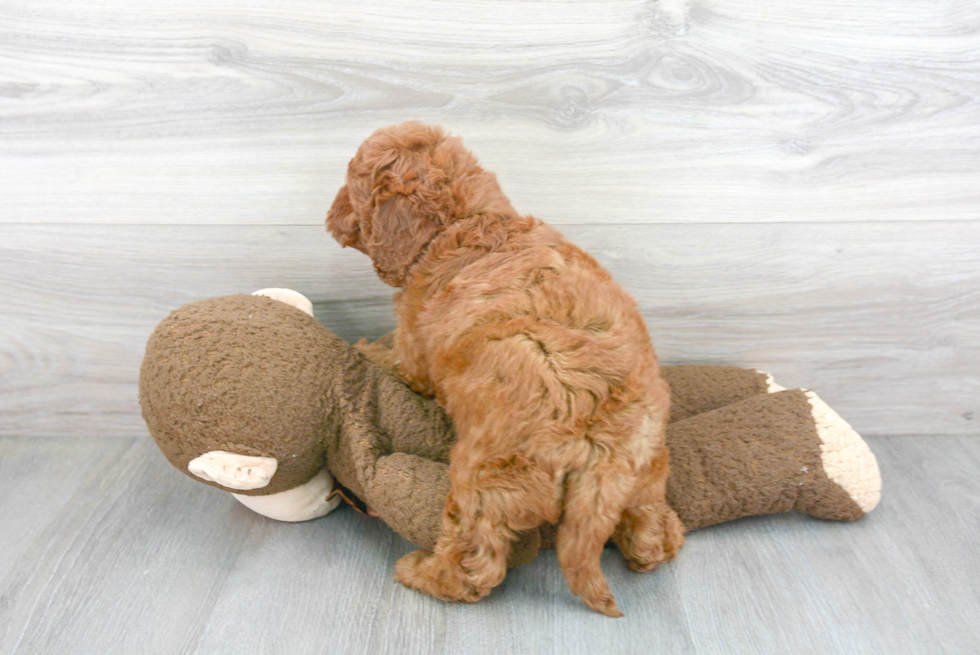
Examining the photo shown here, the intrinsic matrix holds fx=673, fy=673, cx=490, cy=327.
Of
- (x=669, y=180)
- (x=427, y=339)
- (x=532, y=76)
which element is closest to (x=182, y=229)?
(x=427, y=339)

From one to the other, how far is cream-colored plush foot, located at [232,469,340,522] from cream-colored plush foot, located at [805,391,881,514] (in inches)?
40.9

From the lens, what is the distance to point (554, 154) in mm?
1489

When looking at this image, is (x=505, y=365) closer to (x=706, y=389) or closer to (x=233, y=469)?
(x=233, y=469)

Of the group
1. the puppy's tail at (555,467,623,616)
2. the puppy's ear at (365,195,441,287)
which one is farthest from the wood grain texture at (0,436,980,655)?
the puppy's ear at (365,195,441,287)

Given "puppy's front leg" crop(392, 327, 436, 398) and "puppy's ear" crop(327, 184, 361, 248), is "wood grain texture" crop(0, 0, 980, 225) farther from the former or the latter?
"puppy's front leg" crop(392, 327, 436, 398)

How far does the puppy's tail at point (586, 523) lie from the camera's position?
3.49 feet

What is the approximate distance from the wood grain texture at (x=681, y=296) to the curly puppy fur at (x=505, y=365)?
38cm

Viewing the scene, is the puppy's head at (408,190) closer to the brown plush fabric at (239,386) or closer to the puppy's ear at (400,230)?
the puppy's ear at (400,230)

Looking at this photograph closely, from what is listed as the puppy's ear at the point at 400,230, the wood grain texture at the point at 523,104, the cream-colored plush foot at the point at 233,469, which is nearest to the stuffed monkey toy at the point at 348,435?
the cream-colored plush foot at the point at 233,469

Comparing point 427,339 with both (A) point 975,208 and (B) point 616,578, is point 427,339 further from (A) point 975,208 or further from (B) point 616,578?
(A) point 975,208

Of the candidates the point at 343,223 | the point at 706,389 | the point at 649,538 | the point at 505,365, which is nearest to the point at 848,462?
the point at 706,389

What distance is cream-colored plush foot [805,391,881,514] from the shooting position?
4.54ft

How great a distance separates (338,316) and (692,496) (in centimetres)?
90

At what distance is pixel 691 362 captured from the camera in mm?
1691
